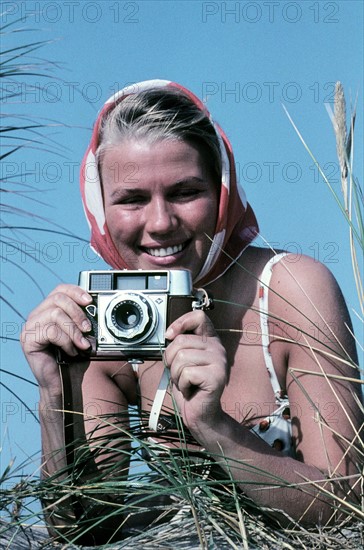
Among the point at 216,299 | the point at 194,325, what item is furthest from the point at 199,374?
the point at 216,299

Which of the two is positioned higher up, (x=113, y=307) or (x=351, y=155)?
(x=351, y=155)

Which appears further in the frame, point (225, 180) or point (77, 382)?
point (225, 180)

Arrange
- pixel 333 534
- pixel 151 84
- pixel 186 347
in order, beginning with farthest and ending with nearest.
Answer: pixel 151 84
pixel 186 347
pixel 333 534

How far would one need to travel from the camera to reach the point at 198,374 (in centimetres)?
204

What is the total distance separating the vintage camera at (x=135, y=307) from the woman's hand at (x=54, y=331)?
0.04m

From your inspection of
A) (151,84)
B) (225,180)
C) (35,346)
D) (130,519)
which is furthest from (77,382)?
(151,84)

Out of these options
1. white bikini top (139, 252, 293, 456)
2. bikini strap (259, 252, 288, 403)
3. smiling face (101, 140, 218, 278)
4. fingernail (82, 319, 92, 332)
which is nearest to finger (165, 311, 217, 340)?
fingernail (82, 319, 92, 332)

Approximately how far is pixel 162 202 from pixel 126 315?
44 cm

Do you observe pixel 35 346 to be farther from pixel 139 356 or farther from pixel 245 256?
pixel 245 256

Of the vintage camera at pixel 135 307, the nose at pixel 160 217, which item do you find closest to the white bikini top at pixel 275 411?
the nose at pixel 160 217

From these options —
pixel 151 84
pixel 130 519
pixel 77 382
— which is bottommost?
pixel 130 519

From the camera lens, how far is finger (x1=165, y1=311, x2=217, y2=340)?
7.11ft

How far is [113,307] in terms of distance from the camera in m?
2.35

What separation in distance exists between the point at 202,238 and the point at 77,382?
621 mm
